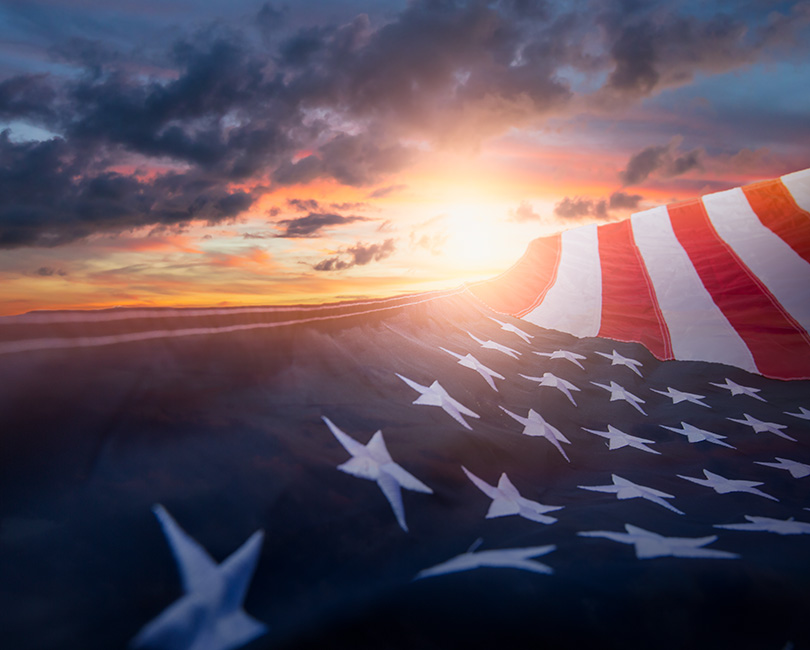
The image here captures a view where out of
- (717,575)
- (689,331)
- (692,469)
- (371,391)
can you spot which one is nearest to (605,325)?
(689,331)

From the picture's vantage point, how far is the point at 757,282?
3.86m

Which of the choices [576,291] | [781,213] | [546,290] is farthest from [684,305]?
[781,213]

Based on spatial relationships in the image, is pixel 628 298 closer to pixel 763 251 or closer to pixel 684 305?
pixel 684 305

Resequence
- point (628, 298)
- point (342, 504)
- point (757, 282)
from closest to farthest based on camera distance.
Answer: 1. point (342, 504)
2. point (757, 282)
3. point (628, 298)

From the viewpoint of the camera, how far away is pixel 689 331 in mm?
3670

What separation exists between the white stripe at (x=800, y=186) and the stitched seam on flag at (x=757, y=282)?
76 centimetres

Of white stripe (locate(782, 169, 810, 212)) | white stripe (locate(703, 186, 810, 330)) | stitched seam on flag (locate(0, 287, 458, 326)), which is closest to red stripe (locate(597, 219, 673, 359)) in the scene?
white stripe (locate(703, 186, 810, 330))

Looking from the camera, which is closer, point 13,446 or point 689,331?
point 13,446

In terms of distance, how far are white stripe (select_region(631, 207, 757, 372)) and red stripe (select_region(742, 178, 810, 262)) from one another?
2.70ft

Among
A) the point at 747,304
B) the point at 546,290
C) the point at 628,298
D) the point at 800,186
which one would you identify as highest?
the point at 800,186

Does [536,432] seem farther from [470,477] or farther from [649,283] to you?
[649,283]

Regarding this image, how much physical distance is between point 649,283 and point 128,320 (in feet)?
14.1

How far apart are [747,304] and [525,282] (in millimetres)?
1851

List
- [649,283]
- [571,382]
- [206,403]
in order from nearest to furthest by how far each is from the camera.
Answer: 1. [206,403]
2. [571,382]
3. [649,283]
